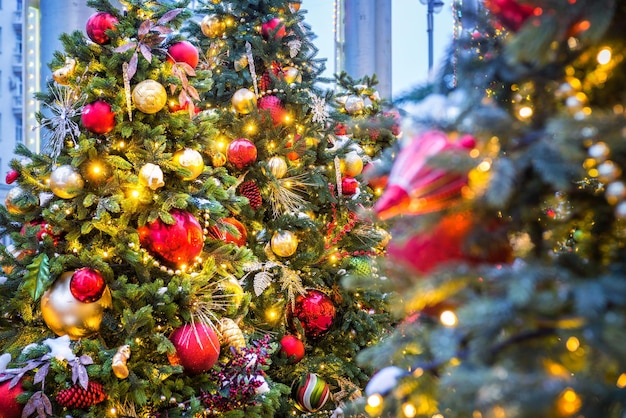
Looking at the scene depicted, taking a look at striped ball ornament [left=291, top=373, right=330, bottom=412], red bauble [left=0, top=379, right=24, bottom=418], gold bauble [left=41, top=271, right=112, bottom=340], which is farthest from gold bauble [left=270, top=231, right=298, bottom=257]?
red bauble [left=0, top=379, right=24, bottom=418]

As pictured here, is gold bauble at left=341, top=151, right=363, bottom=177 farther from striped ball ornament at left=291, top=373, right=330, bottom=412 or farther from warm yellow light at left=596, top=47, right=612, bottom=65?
warm yellow light at left=596, top=47, right=612, bottom=65

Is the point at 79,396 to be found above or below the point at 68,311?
below

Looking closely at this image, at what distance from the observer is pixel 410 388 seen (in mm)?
872

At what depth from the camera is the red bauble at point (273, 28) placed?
3.01m

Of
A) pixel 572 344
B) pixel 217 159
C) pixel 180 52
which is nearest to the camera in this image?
pixel 572 344

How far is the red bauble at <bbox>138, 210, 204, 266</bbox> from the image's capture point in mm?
1982

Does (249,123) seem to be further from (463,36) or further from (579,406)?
(579,406)

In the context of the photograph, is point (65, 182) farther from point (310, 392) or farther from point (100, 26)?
→ point (310, 392)

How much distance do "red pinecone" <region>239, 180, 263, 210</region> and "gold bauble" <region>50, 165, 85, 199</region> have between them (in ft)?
3.07

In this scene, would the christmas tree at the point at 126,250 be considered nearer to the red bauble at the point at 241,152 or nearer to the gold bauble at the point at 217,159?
the gold bauble at the point at 217,159

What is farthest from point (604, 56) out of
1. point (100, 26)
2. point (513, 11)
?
point (100, 26)

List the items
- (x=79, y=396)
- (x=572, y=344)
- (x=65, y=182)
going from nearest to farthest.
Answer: (x=572, y=344) < (x=79, y=396) < (x=65, y=182)

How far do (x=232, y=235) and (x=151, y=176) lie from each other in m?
0.50

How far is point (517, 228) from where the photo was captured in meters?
0.79
